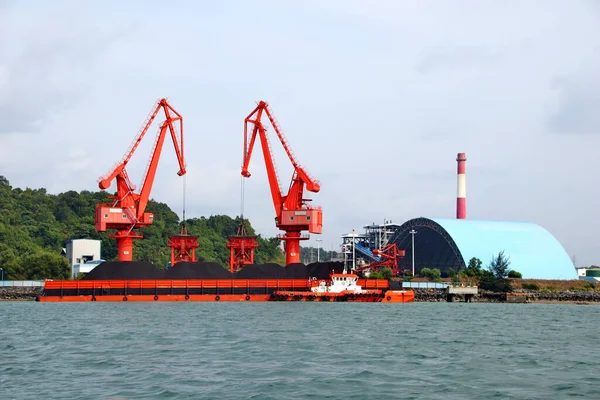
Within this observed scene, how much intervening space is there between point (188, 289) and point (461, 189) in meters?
64.1

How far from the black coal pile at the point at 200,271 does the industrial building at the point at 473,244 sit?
140 ft

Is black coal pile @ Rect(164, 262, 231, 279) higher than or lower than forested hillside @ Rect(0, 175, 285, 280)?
lower

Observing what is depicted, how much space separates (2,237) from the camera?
15688 centimetres

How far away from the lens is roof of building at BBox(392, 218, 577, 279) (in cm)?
13438

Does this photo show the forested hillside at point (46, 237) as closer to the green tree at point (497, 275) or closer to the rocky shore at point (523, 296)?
the rocky shore at point (523, 296)

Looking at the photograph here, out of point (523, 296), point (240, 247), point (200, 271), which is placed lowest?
point (523, 296)

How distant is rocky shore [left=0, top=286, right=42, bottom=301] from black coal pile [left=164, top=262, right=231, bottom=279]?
2197 centimetres

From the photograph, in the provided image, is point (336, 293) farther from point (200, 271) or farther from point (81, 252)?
point (81, 252)

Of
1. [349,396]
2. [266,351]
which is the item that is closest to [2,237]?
[266,351]

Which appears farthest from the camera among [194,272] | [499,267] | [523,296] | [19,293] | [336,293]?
[499,267]

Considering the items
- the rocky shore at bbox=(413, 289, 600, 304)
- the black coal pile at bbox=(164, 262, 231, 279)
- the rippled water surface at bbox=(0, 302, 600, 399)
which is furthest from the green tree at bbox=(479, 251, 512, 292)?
the rippled water surface at bbox=(0, 302, 600, 399)

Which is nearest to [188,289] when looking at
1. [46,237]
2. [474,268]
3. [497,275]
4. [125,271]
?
[125,271]

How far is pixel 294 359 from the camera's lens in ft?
113

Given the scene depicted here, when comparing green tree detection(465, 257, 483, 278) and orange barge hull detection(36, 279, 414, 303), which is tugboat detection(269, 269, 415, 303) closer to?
orange barge hull detection(36, 279, 414, 303)
